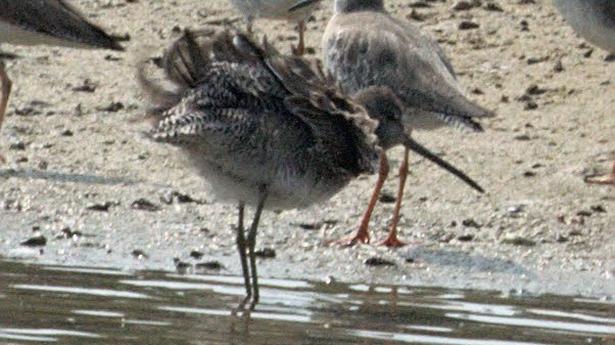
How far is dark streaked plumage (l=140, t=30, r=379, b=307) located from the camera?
884cm

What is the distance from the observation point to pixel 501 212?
11492 mm

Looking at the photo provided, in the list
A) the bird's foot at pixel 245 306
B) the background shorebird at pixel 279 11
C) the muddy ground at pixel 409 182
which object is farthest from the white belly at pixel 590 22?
the bird's foot at pixel 245 306

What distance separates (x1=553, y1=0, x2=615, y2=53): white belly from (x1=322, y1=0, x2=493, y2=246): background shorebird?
227 cm

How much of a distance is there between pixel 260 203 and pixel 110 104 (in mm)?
4649

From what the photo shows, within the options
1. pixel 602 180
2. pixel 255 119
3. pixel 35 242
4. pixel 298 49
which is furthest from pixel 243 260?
pixel 298 49

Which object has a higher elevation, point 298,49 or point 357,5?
point 357,5

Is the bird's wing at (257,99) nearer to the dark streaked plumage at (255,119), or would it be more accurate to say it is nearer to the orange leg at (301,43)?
the dark streaked plumage at (255,119)

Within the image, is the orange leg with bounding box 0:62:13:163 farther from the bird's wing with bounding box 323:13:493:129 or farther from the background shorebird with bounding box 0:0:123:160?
the bird's wing with bounding box 323:13:493:129

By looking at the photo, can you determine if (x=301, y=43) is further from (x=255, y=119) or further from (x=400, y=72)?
(x=255, y=119)

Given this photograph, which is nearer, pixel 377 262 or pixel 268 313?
pixel 268 313

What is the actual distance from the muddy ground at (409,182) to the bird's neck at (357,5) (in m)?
0.97

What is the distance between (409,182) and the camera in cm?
1227

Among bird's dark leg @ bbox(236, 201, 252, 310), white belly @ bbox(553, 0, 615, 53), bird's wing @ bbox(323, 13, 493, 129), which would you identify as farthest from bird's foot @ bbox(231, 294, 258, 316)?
white belly @ bbox(553, 0, 615, 53)

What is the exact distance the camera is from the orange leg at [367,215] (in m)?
10.7
